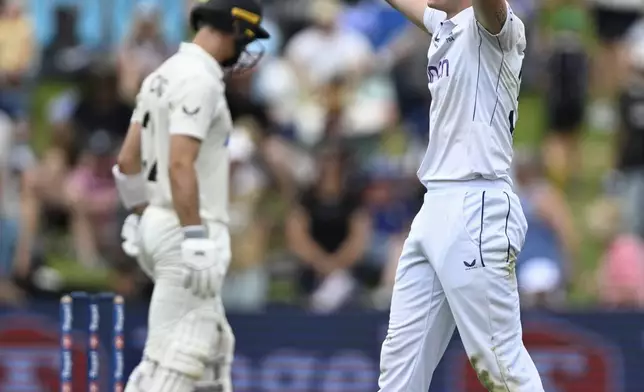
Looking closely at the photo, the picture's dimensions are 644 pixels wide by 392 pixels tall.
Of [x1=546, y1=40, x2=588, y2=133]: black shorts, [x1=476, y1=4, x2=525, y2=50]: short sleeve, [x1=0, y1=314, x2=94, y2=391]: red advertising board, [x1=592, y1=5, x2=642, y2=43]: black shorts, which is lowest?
[x1=0, y1=314, x2=94, y2=391]: red advertising board

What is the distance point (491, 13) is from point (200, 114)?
171cm

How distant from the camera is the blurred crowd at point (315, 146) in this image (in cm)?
1072

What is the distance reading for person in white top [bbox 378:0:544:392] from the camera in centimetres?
557

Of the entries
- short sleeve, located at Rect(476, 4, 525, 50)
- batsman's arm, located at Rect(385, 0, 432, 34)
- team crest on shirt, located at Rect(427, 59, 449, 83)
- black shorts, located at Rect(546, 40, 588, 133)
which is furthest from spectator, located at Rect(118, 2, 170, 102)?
short sleeve, located at Rect(476, 4, 525, 50)

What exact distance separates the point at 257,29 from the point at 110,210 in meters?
4.70

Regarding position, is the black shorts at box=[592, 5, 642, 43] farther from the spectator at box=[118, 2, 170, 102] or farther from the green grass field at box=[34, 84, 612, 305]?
the spectator at box=[118, 2, 170, 102]

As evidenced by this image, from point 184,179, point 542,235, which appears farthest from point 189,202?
point 542,235

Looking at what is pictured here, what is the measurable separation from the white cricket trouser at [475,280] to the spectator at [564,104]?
19.6ft

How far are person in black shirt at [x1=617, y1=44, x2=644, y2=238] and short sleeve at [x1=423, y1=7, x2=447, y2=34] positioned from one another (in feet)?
18.4

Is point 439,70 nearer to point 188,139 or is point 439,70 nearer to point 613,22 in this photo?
point 188,139

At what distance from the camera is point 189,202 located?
643 cm

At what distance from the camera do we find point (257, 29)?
271 inches

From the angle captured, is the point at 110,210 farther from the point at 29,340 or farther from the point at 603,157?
the point at 603,157

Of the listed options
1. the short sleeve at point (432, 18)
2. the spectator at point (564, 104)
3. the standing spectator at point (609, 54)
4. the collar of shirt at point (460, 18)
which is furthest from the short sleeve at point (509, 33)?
the standing spectator at point (609, 54)
